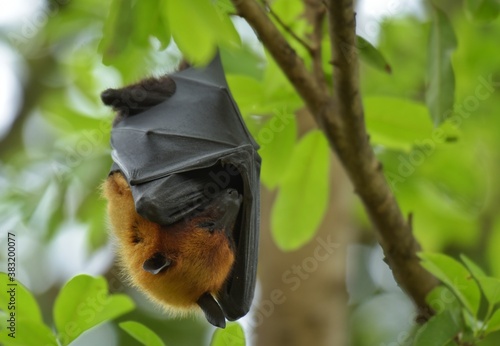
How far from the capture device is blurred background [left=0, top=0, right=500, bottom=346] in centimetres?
349

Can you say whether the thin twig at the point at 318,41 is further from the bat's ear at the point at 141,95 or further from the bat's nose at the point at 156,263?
the bat's nose at the point at 156,263

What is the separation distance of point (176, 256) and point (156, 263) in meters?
0.09

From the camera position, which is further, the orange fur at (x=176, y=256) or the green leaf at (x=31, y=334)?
the orange fur at (x=176, y=256)

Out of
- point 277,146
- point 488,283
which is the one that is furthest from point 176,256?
point 488,283

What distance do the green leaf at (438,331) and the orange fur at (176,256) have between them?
33.8 inches

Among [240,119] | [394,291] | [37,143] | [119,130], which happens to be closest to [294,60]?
[240,119]

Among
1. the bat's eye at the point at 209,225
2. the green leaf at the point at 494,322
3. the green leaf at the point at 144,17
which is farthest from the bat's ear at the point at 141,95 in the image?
the green leaf at the point at 494,322

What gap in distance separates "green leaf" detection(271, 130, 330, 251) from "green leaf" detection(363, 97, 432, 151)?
0.88ft

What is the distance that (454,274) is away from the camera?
2.70m

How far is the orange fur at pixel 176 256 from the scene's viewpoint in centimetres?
296

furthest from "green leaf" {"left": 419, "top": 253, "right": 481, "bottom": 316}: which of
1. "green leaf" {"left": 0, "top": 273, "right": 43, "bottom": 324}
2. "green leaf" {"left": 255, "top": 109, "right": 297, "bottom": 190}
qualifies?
"green leaf" {"left": 0, "top": 273, "right": 43, "bottom": 324}

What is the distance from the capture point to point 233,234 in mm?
3195

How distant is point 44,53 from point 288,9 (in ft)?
11.3

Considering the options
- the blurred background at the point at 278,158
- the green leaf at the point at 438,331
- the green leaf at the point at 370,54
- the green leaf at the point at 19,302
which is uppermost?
the green leaf at the point at 370,54
